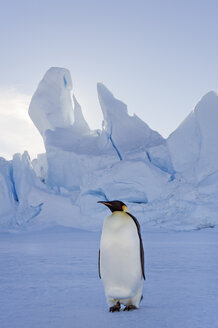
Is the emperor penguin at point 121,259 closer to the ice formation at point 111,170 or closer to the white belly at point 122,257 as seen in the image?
the white belly at point 122,257

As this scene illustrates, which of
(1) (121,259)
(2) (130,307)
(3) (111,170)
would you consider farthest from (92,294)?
(3) (111,170)

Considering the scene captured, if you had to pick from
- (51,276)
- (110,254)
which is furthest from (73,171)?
(110,254)

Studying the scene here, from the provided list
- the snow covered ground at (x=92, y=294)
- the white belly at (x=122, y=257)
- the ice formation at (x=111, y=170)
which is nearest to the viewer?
the snow covered ground at (x=92, y=294)

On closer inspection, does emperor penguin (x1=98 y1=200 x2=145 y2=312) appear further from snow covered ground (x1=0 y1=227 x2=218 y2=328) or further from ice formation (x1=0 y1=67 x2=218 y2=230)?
ice formation (x1=0 y1=67 x2=218 y2=230)

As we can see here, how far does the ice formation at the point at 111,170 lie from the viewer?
1191cm

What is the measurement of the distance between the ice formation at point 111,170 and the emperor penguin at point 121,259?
910 centimetres

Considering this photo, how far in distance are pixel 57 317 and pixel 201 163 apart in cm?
993

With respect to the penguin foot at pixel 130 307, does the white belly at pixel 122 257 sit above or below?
above

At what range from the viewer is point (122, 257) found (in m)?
2.78

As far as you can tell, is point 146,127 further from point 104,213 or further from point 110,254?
point 110,254

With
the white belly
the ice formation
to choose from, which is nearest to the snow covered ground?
the white belly

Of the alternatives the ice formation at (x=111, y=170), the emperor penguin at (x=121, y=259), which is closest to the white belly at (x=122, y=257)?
the emperor penguin at (x=121, y=259)

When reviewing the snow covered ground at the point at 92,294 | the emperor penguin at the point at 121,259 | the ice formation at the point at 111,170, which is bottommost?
the ice formation at the point at 111,170

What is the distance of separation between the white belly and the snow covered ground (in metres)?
0.16
